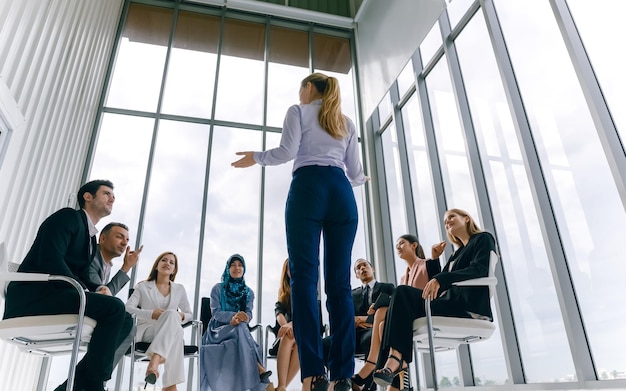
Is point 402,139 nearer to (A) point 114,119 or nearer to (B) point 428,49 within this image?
(B) point 428,49

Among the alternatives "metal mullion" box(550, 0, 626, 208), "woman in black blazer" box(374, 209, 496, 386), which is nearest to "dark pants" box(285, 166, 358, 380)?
"woman in black blazer" box(374, 209, 496, 386)

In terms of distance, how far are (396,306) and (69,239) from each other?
160 cm

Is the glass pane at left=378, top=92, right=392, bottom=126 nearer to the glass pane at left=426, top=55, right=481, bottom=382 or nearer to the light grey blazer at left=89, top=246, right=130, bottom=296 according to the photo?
the glass pane at left=426, top=55, right=481, bottom=382

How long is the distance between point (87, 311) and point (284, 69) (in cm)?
490

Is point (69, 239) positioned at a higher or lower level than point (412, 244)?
lower

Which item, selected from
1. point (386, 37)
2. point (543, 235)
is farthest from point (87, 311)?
point (386, 37)

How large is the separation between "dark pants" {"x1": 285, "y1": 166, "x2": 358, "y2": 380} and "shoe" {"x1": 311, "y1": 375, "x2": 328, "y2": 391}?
2 centimetres

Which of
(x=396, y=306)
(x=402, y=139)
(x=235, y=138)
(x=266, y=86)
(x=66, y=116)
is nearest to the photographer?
(x=396, y=306)

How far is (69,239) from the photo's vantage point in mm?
2041

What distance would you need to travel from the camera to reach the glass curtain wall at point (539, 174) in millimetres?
2439

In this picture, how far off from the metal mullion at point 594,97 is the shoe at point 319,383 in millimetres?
1868

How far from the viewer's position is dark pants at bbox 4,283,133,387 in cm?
187

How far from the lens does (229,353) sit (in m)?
3.23

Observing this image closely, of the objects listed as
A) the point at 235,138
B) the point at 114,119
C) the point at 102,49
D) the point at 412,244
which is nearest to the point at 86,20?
the point at 102,49
